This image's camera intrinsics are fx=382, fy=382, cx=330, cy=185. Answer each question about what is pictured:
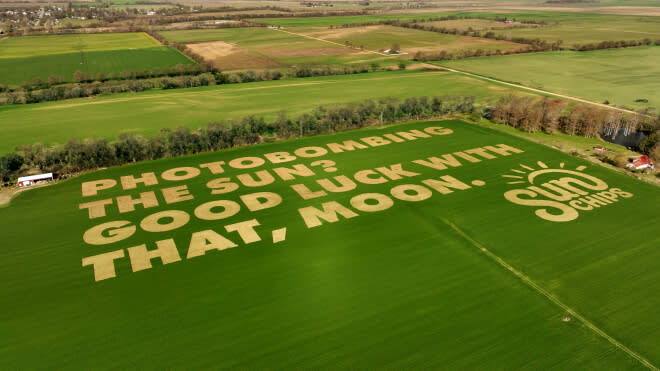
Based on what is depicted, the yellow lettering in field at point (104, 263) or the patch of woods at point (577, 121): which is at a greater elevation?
the patch of woods at point (577, 121)

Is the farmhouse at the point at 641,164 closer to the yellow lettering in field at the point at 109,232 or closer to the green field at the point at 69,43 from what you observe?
the yellow lettering in field at the point at 109,232

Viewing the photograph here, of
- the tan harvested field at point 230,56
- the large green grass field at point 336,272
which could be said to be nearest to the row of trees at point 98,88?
the tan harvested field at point 230,56

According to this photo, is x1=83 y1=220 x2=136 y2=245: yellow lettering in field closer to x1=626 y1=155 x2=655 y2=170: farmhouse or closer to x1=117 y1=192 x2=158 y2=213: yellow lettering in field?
x1=117 y1=192 x2=158 y2=213: yellow lettering in field

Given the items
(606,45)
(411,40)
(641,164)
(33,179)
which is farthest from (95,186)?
(606,45)

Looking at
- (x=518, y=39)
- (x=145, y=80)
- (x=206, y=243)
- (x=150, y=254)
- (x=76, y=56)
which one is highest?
(x=518, y=39)

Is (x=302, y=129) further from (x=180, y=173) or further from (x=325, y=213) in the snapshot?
(x=325, y=213)

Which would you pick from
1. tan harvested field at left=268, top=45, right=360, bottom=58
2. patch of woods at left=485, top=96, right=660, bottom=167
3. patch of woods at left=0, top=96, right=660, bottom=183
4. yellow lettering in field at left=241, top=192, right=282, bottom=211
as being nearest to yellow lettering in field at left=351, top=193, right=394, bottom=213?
yellow lettering in field at left=241, top=192, right=282, bottom=211
